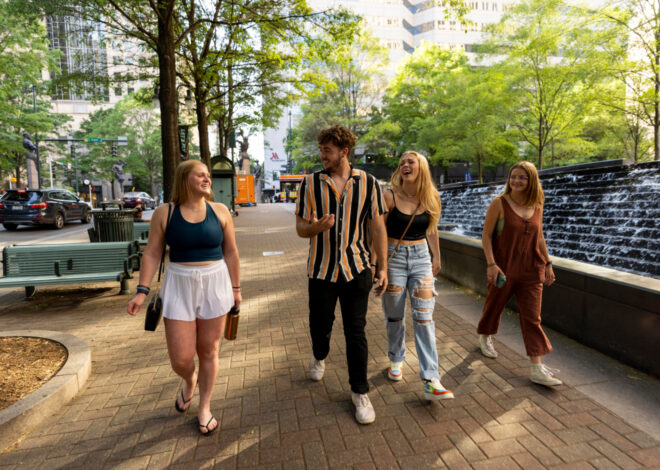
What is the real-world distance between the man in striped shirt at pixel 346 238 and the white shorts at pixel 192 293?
2.25ft

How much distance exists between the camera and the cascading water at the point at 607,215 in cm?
671

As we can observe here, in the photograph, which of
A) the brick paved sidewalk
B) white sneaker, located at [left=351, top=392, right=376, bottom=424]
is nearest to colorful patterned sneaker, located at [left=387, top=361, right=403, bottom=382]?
the brick paved sidewalk

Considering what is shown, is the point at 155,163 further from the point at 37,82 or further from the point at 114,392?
the point at 114,392

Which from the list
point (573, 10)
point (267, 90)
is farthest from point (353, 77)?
point (267, 90)

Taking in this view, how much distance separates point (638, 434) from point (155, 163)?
5676 cm

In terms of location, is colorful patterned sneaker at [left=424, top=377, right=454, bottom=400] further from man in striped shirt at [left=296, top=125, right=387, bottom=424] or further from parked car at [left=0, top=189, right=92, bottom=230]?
parked car at [left=0, top=189, right=92, bottom=230]

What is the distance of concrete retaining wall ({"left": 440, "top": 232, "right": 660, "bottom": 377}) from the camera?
3.42 metres

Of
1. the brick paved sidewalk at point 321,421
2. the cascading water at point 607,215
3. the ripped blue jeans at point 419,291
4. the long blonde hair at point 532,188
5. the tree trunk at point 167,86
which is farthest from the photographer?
the tree trunk at point 167,86

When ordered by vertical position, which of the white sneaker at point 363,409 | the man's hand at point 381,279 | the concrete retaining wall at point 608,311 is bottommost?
the white sneaker at point 363,409

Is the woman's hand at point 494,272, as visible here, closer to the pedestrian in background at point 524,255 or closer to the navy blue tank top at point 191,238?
the pedestrian in background at point 524,255

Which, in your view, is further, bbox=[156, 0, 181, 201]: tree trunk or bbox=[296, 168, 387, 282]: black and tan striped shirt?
bbox=[156, 0, 181, 201]: tree trunk

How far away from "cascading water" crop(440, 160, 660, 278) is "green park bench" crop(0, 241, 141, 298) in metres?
7.24

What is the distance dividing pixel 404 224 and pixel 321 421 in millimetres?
1618

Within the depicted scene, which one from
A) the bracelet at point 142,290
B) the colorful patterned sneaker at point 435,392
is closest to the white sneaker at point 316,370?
the colorful patterned sneaker at point 435,392
